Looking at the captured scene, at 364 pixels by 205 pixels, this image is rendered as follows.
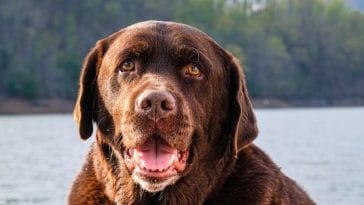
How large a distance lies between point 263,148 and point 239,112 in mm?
28583

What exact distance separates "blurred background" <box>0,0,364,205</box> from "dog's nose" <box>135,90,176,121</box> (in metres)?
14.4

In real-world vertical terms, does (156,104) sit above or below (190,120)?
above

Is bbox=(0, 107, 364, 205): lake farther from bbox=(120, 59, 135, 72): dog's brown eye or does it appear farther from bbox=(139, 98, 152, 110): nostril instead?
bbox=(139, 98, 152, 110): nostril

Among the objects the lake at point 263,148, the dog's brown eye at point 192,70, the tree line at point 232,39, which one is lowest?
the tree line at point 232,39

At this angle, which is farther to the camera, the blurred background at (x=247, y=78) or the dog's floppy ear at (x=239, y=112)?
the blurred background at (x=247, y=78)

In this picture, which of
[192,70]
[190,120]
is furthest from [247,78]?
[190,120]

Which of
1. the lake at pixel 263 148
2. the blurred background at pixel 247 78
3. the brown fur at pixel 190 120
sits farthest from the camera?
the blurred background at pixel 247 78

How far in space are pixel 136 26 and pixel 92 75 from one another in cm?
53

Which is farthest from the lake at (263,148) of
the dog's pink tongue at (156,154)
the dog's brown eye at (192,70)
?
the dog's pink tongue at (156,154)

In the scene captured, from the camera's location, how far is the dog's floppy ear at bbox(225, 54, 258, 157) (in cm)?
596

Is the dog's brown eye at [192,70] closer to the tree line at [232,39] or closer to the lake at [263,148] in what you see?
the lake at [263,148]

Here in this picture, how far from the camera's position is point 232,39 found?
103 meters

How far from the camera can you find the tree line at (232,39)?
76000 mm

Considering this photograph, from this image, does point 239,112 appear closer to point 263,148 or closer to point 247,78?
point 263,148
